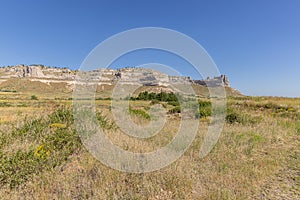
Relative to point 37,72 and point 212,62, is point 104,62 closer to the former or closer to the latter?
point 212,62

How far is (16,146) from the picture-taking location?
496cm

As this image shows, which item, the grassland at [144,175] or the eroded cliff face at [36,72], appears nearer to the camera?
the grassland at [144,175]

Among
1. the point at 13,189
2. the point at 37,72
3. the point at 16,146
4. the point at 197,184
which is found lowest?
the point at 197,184

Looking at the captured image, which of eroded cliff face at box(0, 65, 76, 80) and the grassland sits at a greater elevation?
eroded cliff face at box(0, 65, 76, 80)

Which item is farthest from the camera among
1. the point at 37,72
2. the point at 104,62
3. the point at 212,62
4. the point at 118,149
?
the point at 37,72

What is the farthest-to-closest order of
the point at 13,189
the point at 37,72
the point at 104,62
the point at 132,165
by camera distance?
1. the point at 37,72
2. the point at 104,62
3. the point at 132,165
4. the point at 13,189

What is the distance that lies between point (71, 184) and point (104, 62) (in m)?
4.24

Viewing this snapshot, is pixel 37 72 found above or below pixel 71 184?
above

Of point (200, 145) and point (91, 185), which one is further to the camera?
point (200, 145)

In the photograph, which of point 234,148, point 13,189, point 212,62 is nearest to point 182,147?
point 234,148

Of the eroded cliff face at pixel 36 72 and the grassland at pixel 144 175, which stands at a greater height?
the eroded cliff face at pixel 36 72

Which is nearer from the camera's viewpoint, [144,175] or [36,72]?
[144,175]

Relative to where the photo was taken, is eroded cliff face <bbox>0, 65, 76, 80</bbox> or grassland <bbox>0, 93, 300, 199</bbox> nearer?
grassland <bbox>0, 93, 300, 199</bbox>

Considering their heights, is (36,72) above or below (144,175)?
above
